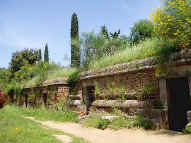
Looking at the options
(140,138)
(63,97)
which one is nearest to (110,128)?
(140,138)

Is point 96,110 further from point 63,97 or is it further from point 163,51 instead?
point 163,51

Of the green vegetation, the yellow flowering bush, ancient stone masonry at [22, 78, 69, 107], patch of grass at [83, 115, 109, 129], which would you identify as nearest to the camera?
the yellow flowering bush

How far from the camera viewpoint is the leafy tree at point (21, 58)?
24759 millimetres

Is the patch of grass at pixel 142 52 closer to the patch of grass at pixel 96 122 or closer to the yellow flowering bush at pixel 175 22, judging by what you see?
the yellow flowering bush at pixel 175 22

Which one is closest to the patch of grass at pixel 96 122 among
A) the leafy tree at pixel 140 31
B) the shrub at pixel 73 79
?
the shrub at pixel 73 79

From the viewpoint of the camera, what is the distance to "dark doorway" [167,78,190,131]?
5.95 metres

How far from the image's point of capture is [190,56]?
502cm

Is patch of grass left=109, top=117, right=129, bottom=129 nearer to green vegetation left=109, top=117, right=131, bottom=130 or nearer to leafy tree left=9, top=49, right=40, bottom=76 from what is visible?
green vegetation left=109, top=117, right=131, bottom=130

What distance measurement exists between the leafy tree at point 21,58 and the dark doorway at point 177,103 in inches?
829

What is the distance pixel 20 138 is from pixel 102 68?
4.66 meters

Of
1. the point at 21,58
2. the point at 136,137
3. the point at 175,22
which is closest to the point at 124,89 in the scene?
the point at 136,137

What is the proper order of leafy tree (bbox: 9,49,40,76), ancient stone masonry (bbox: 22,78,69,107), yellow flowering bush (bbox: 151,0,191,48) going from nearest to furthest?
yellow flowering bush (bbox: 151,0,191,48) < ancient stone masonry (bbox: 22,78,69,107) < leafy tree (bbox: 9,49,40,76)

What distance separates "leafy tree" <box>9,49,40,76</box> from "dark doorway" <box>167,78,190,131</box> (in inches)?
829

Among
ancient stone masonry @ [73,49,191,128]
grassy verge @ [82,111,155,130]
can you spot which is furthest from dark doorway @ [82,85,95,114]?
grassy verge @ [82,111,155,130]
